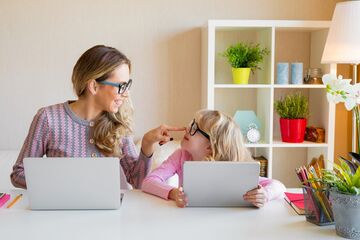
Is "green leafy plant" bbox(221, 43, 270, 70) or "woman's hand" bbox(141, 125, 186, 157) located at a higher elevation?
"green leafy plant" bbox(221, 43, 270, 70)

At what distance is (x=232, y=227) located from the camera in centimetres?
149

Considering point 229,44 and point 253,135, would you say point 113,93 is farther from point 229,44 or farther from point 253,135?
point 229,44

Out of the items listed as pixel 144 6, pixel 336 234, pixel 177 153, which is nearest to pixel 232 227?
pixel 336 234

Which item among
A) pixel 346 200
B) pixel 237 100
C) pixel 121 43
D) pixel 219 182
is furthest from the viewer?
pixel 237 100

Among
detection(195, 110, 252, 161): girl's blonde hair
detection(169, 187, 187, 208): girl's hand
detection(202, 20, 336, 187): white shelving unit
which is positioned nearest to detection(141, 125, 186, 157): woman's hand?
detection(195, 110, 252, 161): girl's blonde hair

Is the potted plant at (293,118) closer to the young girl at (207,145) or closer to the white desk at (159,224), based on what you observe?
the young girl at (207,145)

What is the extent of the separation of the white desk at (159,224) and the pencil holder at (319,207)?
0.08 ft

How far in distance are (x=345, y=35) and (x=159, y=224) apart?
1.70 meters

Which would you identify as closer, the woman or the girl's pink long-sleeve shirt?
the girl's pink long-sleeve shirt

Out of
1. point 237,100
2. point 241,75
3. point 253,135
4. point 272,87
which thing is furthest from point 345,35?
point 237,100

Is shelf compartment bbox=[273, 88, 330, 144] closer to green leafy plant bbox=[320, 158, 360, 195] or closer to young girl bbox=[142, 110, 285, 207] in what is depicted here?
young girl bbox=[142, 110, 285, 207]

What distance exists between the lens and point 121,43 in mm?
3381

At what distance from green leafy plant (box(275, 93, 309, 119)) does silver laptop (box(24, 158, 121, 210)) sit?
189cm

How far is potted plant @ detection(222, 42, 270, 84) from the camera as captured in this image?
10.5 feet
